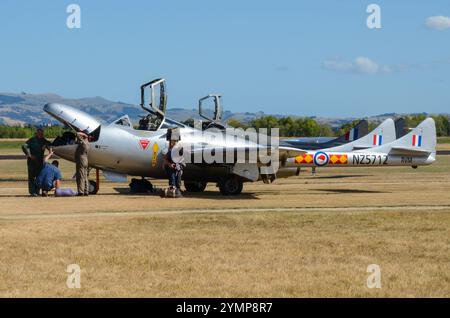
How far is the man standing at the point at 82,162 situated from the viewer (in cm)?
2127

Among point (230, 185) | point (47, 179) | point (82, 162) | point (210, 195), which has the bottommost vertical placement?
point (210, 195)

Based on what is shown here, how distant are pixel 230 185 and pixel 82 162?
15.2ft

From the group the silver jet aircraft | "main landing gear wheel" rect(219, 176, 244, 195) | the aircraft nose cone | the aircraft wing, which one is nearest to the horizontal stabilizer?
the silver jet aircraft

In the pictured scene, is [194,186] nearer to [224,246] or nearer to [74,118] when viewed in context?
[74,118]

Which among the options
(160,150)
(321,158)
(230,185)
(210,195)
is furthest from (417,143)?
(160,150)

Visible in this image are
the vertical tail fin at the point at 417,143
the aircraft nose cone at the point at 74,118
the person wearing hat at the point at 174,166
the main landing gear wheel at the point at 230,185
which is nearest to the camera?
the person wearing hat at the point at 174,166

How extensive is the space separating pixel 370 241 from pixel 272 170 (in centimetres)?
977

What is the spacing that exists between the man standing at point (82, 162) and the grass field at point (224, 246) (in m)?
0.71

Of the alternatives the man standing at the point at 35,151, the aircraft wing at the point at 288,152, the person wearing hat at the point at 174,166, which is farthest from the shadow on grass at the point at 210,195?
the man standing at the point at 35,151

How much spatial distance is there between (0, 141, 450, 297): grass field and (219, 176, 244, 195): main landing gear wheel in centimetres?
174

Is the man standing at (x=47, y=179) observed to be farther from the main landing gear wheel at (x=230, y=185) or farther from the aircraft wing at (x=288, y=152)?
the aircraft wing at (x=288, y=152)

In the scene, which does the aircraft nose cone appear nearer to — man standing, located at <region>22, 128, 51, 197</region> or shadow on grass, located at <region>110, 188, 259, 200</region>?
man standing, located at <region>22, 128, 51, 197</region>

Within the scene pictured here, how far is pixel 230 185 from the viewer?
22547 mm

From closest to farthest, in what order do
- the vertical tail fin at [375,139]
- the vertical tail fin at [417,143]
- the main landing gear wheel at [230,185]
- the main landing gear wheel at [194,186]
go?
the main landing gear wheel at [230,185]
the main landing gear wheel at [194,186]
the vertical tail fin at [375,139]
the vertical tail fin at [417,143]
